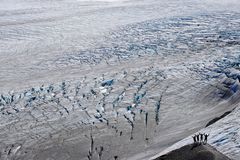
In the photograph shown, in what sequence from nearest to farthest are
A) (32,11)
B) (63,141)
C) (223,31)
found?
(63,141) → (223,31) → (32,11)

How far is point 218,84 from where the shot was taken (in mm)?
9039

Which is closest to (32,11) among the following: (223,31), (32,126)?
(223,31)

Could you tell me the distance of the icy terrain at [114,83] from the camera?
707 centimetres

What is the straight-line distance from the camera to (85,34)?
13836 mm

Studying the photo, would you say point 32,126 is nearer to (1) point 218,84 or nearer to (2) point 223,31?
(1) point 218,84

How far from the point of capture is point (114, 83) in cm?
937

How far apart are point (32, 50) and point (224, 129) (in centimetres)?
789

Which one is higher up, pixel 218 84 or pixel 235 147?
pixel 235 147

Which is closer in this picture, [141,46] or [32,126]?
[32,126]

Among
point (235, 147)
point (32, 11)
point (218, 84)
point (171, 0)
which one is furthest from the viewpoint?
point (171, 0)

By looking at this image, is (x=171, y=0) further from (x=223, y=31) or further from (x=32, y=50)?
(x=32, y=50)

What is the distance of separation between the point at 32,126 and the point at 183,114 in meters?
3.34

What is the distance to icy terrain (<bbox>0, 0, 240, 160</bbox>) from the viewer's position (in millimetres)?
7066

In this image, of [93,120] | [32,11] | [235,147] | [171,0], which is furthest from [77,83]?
[171,0]
